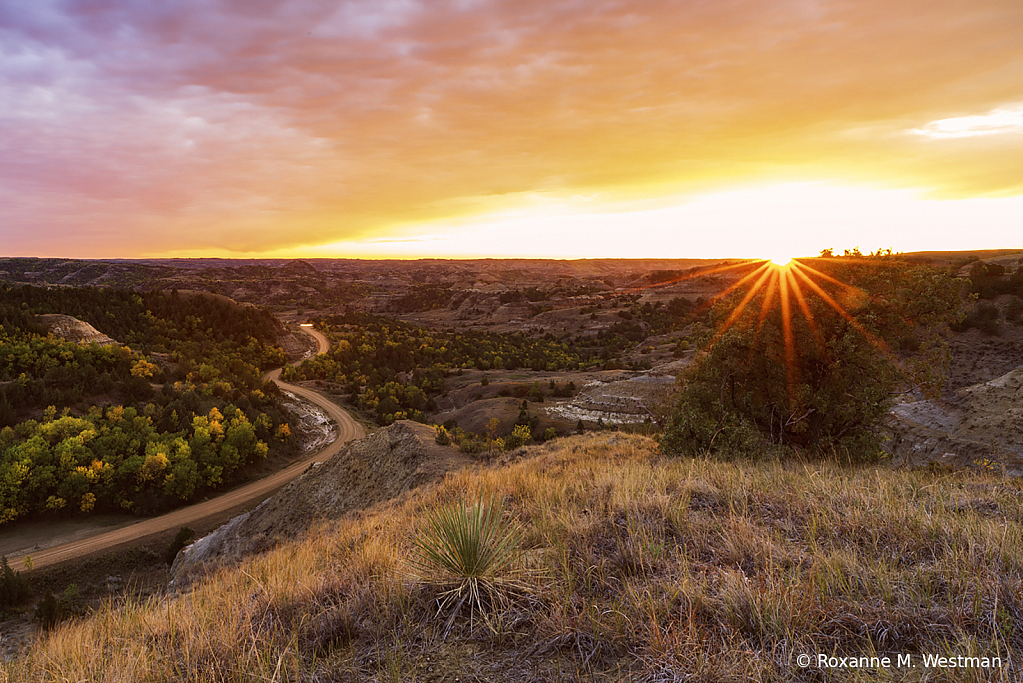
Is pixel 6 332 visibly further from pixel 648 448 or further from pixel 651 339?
pixel 651 339

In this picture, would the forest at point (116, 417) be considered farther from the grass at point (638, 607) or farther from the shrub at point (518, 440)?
the grass at point (638, 607)

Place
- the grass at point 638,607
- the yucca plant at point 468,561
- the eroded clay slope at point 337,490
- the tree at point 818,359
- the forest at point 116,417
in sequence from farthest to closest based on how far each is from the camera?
the forest at point 116,417 → the eroded clay slope at point 337,490 → the tree at point 818,359 → the yucca plant at point 468,561 → the grass at point 638,607

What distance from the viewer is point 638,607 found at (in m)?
3.68

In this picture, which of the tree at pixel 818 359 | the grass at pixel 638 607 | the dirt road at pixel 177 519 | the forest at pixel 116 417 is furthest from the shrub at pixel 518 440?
the grass at pixel 638 607

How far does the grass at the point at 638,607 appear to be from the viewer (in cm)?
325

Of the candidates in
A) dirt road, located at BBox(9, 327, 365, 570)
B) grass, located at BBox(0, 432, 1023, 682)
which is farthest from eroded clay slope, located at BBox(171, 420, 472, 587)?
grass, located at BBox(0, 432, 1023, 682)

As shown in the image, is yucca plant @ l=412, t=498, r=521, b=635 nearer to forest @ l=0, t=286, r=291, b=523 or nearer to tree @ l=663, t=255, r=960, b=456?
tree @ l=663, t=255, r=960, b=456

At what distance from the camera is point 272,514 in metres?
18.6

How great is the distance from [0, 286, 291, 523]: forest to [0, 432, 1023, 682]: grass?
28873 mm

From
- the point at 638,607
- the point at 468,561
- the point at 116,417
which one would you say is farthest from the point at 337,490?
the point at 116,417

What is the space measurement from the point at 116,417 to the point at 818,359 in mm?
40471

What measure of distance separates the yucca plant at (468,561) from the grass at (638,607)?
7 cm

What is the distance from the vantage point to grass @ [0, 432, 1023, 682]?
10.7 ft

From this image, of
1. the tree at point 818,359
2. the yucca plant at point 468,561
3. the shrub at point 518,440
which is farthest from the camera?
the shrub at point 518,440
